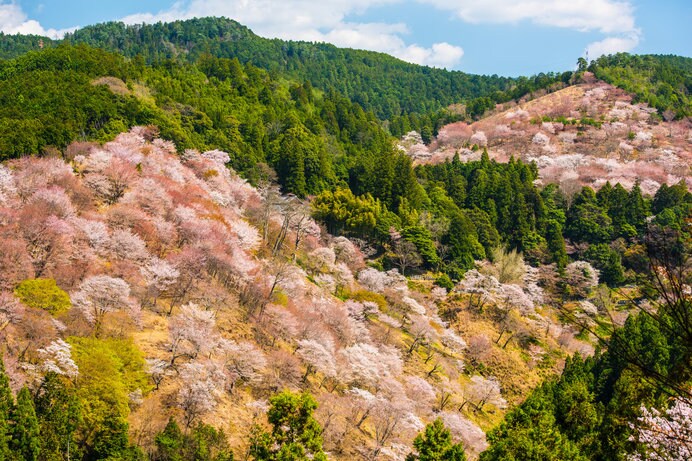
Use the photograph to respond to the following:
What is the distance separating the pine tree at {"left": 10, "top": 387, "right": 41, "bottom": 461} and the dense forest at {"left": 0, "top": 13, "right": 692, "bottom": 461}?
5 centimetres

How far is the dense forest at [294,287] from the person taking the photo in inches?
767

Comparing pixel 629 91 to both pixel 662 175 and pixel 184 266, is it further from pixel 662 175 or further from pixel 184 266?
pixel 184 266

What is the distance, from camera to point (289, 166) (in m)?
59.6

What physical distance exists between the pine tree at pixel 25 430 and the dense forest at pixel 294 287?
0.17 feet

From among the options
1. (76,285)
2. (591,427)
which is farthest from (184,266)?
(591,427)

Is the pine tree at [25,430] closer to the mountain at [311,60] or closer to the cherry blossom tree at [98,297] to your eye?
the cherry blossom tree at [98,297]

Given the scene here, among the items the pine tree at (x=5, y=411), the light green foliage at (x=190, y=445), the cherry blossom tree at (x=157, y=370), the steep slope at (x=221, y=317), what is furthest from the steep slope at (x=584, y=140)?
the pine tree at (x=5, y=411)

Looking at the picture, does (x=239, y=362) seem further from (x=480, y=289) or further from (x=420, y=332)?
(x=480, y=289)

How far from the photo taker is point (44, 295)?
2216 cm

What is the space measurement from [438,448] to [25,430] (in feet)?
50.0

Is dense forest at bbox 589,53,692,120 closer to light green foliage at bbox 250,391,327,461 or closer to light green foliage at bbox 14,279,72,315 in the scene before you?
light green foliage at bbox 250,391,327,461

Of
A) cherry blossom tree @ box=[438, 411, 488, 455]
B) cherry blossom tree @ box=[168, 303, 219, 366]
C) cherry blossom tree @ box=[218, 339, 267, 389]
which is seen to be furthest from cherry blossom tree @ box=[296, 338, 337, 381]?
cherry blossom tree @ box=[438, 411, 488, 455]

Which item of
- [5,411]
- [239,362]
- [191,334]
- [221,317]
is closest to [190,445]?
[191,334]

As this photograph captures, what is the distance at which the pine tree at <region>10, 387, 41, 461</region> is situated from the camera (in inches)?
653
